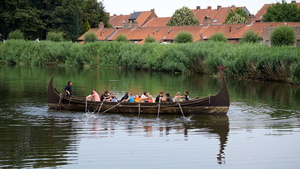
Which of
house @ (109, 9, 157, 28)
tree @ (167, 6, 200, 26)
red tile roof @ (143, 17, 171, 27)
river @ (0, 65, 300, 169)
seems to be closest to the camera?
river @ (0, 65, 300, 169)

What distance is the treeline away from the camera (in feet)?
241

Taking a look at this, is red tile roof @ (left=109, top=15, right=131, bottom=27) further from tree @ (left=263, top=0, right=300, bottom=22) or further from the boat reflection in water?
the boat reflection in water

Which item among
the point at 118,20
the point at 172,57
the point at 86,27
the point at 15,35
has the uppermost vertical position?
the point at 118,20

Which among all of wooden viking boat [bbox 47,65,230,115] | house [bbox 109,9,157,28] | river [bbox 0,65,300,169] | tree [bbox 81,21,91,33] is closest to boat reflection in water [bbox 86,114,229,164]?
river [bbox 0,65,300,169]

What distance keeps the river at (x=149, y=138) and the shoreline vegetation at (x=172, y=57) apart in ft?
40.4

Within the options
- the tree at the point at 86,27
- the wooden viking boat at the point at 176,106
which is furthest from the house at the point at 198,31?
the wooden viking boat at the point at 176,106

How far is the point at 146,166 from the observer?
39.1ft

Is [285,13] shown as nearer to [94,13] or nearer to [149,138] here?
[94,13]

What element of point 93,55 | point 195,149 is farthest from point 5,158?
point 93,55

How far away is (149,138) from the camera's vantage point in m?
15.6

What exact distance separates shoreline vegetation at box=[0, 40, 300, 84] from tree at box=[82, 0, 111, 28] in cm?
2684

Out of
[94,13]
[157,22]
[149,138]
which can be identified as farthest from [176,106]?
[157,22]

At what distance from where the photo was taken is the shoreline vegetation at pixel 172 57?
125 ft

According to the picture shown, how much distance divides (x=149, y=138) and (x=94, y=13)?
8192 centimetres
